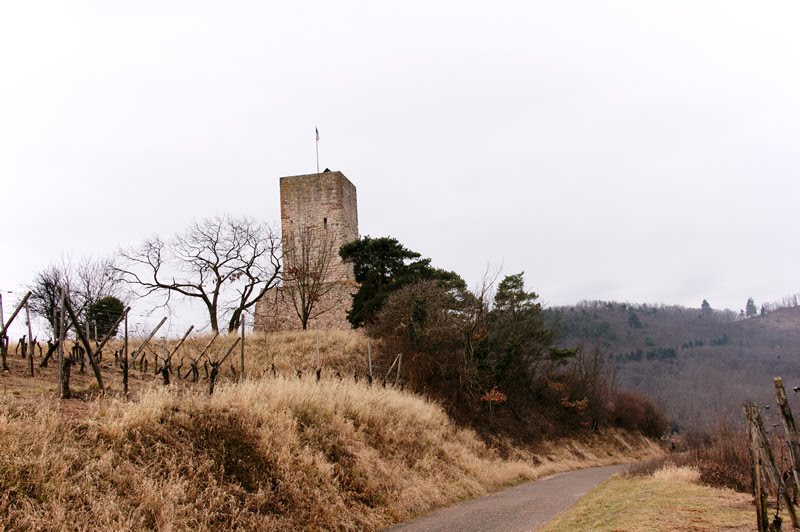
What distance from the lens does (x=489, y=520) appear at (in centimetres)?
1105

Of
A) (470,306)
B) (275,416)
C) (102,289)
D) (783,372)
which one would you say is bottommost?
(783,372)

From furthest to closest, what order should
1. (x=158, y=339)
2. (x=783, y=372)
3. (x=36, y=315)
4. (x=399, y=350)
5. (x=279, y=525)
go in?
(x=783, y=372) → (x=36, y=315) → (x=158, y=339) → (x=399, y=350) → (x=279, y=525)

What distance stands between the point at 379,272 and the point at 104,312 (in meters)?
14.9

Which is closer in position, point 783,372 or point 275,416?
point 275,416

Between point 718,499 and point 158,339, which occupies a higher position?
point 158,339

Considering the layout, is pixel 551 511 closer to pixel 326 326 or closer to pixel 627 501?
pixel 627 501

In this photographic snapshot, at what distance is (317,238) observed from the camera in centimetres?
3909

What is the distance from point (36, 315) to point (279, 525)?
112 feet

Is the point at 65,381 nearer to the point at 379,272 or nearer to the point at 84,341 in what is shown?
the point at 84,341

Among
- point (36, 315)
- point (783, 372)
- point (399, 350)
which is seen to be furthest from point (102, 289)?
point (783, 372)

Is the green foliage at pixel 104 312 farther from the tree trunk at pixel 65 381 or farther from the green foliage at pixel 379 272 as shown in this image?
the tree trunk at pixel 65 381

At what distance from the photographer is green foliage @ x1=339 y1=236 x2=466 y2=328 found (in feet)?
109

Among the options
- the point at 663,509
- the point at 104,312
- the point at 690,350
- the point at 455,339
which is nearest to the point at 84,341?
the point at 663,509

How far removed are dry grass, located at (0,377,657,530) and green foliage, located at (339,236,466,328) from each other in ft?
56.3
